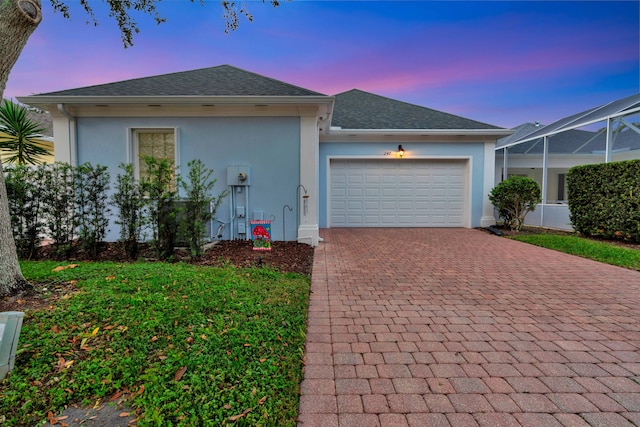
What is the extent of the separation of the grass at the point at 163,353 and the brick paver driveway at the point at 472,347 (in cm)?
26

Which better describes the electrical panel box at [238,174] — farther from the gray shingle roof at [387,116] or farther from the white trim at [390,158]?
the gray shingle roof at [387,116]

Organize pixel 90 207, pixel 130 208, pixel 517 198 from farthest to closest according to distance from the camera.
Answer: pixel 517 198 → pixel 90 207 → pixel 130 208

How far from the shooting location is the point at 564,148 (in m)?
12.8

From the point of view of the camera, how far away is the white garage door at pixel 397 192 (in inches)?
402

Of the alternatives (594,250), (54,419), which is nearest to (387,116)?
(594,250)

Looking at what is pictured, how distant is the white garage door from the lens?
10.2 meters

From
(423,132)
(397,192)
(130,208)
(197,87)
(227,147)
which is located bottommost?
(130,208)

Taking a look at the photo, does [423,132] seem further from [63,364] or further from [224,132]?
[63,364]

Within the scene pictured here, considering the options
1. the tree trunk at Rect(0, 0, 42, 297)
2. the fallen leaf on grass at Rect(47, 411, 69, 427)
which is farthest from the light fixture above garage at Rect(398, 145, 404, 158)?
the fallen leaf on grass at Rect(47, 411, 69, 427)

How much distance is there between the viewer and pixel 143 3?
5250mm

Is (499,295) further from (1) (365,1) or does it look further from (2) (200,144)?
(1) (365,1)

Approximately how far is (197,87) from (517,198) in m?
9.26

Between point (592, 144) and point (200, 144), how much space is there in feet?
49.2

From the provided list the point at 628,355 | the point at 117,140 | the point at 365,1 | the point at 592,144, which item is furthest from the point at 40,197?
the point at 592,144
